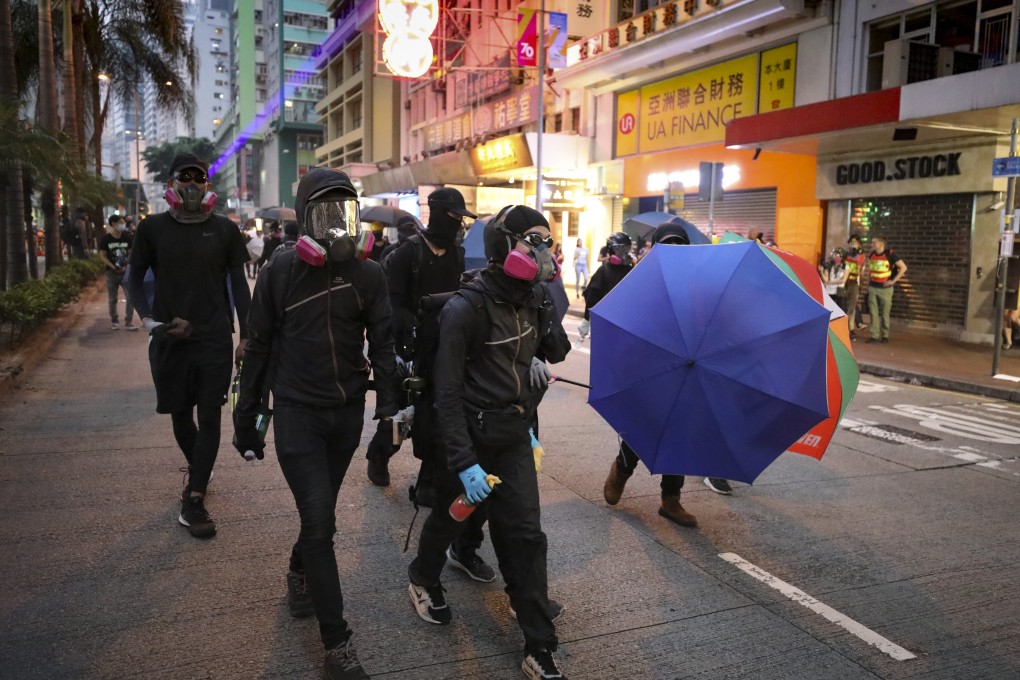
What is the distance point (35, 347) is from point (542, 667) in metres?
10.1

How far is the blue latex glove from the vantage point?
3191 mm

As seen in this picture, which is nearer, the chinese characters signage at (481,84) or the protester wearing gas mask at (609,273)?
the protester wearing gas mask at (609,273)

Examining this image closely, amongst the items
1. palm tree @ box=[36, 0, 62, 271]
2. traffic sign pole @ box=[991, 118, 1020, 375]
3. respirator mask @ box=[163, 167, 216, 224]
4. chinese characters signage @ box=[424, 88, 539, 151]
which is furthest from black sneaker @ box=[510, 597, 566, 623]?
chinese characters signage @ box=[424, 88, 539, 151]

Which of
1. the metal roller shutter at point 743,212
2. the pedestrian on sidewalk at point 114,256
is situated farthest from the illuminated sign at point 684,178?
the pedestrian on sidewalk at point 114,256

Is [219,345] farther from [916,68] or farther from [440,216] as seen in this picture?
[916,68]

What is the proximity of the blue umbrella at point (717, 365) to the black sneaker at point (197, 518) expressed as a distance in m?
2.37

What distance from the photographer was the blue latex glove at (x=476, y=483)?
3.19 meters

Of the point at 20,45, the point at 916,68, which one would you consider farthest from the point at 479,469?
the point at 20,45

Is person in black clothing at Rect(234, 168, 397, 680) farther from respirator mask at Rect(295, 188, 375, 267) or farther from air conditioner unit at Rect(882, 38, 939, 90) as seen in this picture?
air conditioner unit at Rect(882, 38, 939, 90)

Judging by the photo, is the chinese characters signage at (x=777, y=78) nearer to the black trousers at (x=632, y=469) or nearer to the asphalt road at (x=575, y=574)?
the asphalt road at (x=575, y=574)

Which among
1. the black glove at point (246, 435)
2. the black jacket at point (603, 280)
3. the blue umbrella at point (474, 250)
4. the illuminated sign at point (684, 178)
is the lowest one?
the black glove at point (246, 435)

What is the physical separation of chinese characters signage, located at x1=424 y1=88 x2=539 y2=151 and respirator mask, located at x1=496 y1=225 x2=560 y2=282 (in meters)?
24.9

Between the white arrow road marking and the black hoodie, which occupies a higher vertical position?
the black hoodie

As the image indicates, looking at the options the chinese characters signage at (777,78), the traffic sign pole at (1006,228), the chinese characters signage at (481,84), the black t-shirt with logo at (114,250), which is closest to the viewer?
the traffic sign pole at (1006,228)
